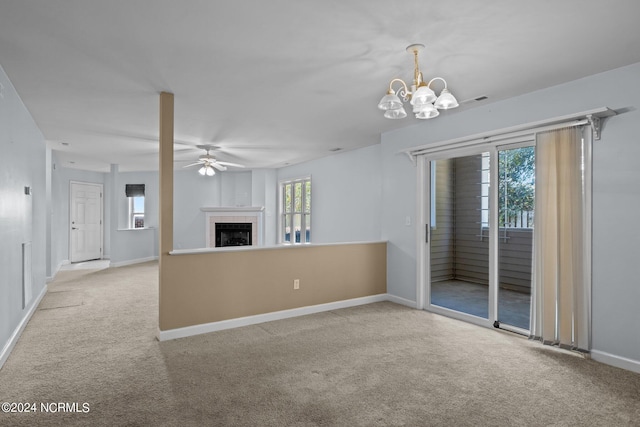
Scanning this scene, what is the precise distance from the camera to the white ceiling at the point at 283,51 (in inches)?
84.4

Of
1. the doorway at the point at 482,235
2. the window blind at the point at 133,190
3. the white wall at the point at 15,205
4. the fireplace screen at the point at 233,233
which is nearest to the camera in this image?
the white wall at the point at 15,205

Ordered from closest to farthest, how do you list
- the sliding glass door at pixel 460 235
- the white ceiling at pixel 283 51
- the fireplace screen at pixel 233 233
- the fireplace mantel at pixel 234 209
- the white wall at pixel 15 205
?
the white ceiling at pixel 283 51 < the white wall at pixel 15 205 < the sliding glass door at pixel 460 235 < the fireplace mantel at pixel 234 209 < the fireplace screen at pixel 233 233

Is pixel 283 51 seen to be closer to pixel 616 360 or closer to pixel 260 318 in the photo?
pixel 260 318

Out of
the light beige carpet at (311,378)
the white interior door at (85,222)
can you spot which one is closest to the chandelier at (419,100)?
the light beige carpet at (311,378)

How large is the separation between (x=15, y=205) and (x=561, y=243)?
5.04 meters

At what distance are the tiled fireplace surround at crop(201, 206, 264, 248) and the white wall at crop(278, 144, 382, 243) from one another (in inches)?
65.6

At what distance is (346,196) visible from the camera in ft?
23.2

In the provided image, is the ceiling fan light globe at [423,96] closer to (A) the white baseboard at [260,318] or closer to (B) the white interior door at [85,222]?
(A) the white baseboard at [260,318]

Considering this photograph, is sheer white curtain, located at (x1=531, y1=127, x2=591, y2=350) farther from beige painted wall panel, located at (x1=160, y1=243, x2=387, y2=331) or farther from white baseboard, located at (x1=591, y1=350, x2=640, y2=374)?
beige painted wall panel, located at (x1=160, y1=243, x2=387, y2=331)

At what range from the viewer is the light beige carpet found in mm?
2201

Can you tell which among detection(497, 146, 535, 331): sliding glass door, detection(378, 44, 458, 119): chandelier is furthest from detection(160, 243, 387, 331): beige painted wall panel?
detection(378, 44, 458, 119): chandelier

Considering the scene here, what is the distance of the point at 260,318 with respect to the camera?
4.08m

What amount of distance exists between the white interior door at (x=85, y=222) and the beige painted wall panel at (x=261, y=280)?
6.90 metres

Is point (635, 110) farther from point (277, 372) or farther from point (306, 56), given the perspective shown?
point (277, 372)
